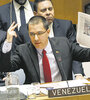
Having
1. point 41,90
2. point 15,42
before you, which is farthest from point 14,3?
point 41,90

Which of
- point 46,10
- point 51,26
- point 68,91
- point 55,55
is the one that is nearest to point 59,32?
point 51,26

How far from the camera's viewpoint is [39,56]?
2.11 meters

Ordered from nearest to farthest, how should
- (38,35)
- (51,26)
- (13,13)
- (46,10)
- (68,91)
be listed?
(68,91) → (38,35) → (46,10) → (51,26) → (13,13)

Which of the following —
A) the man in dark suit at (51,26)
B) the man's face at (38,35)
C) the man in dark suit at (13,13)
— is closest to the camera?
the man's face at (38,35)

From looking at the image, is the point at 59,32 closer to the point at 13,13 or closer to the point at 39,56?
the point at 13,13

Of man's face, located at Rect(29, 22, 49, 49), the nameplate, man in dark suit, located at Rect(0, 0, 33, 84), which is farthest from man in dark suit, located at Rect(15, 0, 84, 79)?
the nameplate

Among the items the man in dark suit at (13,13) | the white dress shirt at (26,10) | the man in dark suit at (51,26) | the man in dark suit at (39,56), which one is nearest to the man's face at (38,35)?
the man in dark suit at (39,56)

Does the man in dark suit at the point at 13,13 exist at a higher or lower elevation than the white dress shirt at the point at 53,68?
higher

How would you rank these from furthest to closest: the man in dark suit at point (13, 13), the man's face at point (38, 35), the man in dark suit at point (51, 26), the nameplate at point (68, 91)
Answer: the man in dark suit at point (13, 13), the man in dark suit at point (51, 26), the man's face at point (38, 35), the nameplate at point (68, 91)

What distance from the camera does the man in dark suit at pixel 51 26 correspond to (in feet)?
8.36

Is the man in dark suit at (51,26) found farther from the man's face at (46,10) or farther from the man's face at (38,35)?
the man's face at (38,35)

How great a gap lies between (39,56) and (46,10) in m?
0.62

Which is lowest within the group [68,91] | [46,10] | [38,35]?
[68,91]

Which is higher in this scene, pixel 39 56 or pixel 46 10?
pixel 46 10
